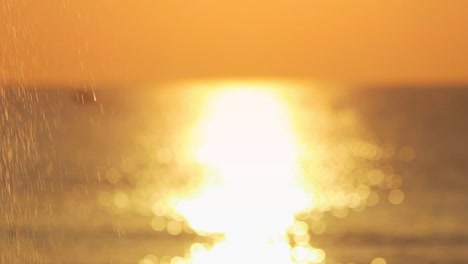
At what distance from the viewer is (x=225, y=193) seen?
76.9 ft

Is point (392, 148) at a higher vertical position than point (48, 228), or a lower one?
higher

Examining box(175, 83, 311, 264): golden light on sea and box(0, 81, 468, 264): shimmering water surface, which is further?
box(175, 83, 311, 264): golden light on sea

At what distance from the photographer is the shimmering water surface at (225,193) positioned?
14.3m

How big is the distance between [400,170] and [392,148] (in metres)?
9.50

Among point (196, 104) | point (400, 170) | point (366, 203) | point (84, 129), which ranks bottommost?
point (366, 203)

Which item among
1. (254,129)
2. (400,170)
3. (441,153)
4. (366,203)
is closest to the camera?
(366,203)

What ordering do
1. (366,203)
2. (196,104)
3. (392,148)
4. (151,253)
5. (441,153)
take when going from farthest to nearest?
(196,104) → (392,148) → (441,153) → (366,203) → (151,253)

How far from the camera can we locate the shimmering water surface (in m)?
14.3

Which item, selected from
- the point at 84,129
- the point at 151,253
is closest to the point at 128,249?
the point at 151,253

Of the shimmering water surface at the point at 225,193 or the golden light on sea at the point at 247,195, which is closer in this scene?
the shimmering water surface at the point at 225,193

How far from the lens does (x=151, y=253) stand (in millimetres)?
14359

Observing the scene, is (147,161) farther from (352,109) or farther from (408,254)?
(352,109)

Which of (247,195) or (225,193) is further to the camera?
(225,193)

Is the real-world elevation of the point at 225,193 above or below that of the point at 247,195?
above
